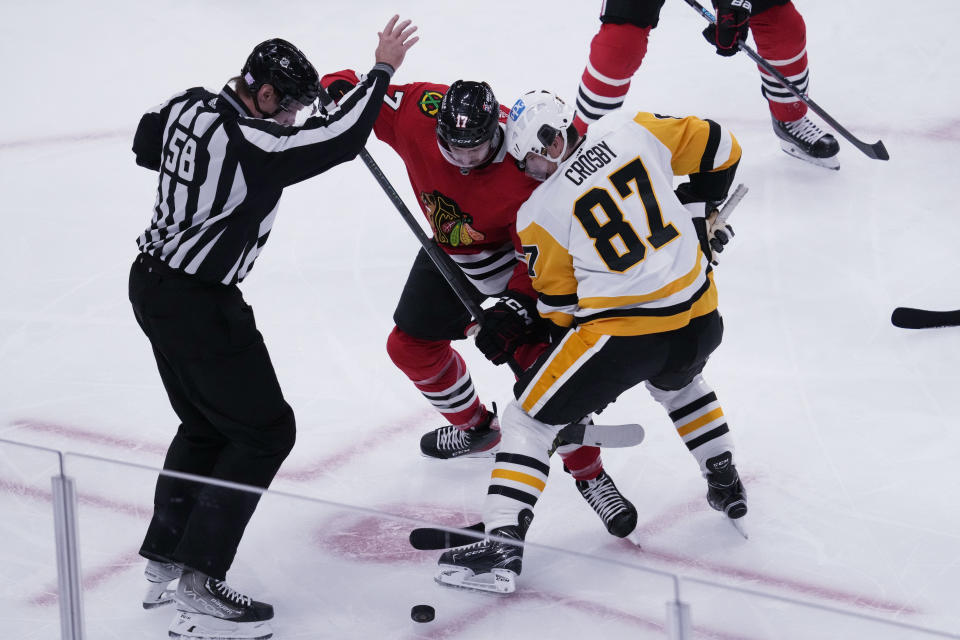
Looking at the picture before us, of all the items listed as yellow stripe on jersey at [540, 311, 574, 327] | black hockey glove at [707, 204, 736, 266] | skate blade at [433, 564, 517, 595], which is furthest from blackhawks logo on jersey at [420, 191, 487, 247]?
skate blade at [433, 564, 517, 595]

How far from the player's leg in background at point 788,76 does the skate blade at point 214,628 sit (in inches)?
111

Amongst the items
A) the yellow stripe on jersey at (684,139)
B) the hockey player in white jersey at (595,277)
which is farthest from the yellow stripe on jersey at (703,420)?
the yellow stripe on jersey at (684,139)

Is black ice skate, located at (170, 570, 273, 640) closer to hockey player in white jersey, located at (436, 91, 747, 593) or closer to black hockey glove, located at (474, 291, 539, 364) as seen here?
hockey player in white jersey, located at (436, 91, 747, 593)

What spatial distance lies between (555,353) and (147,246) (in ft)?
2.69

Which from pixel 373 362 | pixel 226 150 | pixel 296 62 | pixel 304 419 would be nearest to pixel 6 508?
pixel 226 150

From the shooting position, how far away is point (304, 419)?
3141 millimetres

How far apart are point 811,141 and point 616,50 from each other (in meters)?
0.92

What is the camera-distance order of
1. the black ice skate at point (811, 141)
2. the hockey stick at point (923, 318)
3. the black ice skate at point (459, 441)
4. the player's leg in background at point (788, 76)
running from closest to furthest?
1. the black ice skate at point (459, 441)
2. the hockey stick at point (923, 318)
3. the player's leg in background at point (788, 76)
4. the black ice skate at point (811, 141)

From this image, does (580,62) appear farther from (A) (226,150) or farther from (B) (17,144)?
(A) (226,150)

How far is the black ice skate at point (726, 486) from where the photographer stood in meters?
2.52

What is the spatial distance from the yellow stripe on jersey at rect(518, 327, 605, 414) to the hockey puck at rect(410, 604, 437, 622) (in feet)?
1.65

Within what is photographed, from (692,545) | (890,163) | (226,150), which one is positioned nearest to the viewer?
(226,150)

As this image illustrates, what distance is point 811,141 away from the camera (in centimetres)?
427

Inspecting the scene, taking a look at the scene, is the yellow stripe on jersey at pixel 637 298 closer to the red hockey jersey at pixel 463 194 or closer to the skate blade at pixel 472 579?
the red hockey jersey at pixel 463 194
